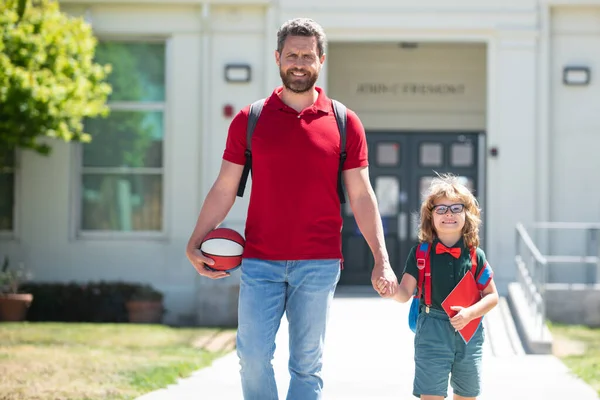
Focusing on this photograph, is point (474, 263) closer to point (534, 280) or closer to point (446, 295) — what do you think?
point (446, 295)

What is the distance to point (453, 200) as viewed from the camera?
4996mm

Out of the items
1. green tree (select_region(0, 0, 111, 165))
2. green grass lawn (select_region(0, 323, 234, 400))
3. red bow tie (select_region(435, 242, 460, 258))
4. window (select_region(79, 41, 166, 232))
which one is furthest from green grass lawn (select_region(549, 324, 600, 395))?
green tree (select_region(0, 0, 111, 165))

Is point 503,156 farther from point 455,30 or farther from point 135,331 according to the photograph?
point 135,331

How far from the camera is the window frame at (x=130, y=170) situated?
43.1 feet

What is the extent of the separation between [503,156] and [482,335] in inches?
309

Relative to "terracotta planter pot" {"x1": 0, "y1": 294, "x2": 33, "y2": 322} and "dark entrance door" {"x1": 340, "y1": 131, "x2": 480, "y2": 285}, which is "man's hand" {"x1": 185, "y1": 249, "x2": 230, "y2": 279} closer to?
"terracotta planter pot" {"x1": 0, "y1": 294, "x2": 33, "y2": 322}

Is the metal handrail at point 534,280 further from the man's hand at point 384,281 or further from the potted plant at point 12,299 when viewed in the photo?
the potted plant at point 12,299

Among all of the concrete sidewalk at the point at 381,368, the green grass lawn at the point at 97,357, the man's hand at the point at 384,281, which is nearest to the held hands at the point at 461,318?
the man's hand at the point at 384,281

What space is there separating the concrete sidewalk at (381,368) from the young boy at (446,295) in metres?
2.36

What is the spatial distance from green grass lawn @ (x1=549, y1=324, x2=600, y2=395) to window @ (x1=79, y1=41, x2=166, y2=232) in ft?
17.7

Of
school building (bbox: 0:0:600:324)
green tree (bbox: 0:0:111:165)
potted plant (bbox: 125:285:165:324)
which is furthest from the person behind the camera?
school building (bbox: 0:0:600:324)

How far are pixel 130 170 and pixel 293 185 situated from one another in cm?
905

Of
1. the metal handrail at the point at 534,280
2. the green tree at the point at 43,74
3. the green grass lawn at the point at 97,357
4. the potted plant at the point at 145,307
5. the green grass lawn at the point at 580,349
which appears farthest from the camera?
the potted plant at the point at 145,307

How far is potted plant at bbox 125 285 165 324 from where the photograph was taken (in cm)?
1213
